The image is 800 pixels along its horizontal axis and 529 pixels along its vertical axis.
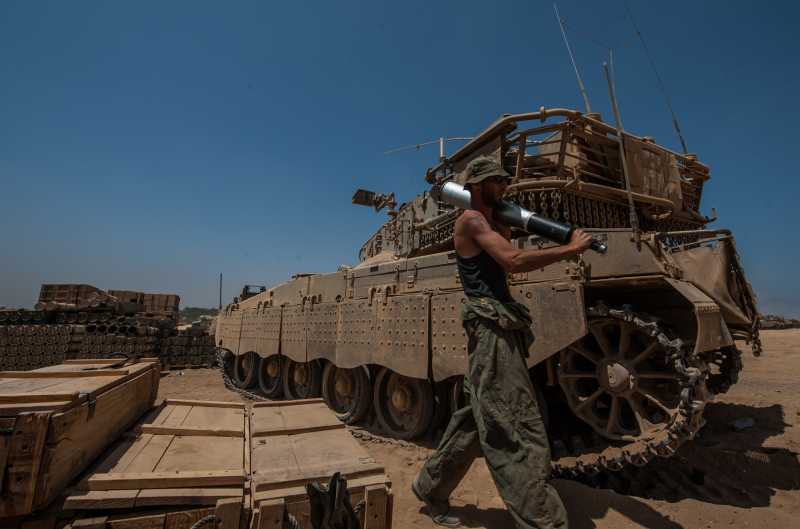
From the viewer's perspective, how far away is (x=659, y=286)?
12.5 feet

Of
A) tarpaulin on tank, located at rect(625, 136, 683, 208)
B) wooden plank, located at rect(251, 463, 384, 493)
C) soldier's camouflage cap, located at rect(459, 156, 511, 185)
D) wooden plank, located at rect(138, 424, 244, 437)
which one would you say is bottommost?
Answer: wooden plank, located at rect(251, 463, 384, 493)

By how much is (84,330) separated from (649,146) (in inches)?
686

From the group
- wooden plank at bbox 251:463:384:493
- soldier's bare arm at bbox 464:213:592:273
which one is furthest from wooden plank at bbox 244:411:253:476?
soldier's bare arm at bbox 464:213:592:273

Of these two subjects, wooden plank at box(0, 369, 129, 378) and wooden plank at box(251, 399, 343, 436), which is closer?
wooden plank at box(0, 369, 129, 378)

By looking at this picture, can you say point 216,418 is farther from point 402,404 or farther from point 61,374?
point 402,404

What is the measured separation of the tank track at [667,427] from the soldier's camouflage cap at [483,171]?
5.88ft

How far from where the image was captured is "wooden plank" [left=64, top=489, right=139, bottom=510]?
169cm

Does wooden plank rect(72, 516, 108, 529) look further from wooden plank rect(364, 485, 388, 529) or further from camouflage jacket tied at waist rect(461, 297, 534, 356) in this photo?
camouflage jacket tied at waist rect(461, 297, 534, 356)

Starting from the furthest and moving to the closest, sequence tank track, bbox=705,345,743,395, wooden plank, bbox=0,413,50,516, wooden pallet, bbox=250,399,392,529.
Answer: tank track, bbox=705,345,743,395, wooden pallet, bbox=250,399,392,529, wooden plank, bbox=0,413,50,516

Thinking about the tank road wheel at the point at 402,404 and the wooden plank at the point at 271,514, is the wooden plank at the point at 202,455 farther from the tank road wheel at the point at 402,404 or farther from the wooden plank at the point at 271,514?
the tank road wheel at the point at 402,404

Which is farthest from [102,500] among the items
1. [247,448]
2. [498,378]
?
[498,378]

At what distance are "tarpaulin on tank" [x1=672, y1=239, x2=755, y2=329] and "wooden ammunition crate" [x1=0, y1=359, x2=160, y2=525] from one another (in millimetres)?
4518

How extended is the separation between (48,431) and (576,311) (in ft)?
11.7

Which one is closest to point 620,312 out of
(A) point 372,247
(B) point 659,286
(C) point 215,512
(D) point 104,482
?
(B) point 659,286
